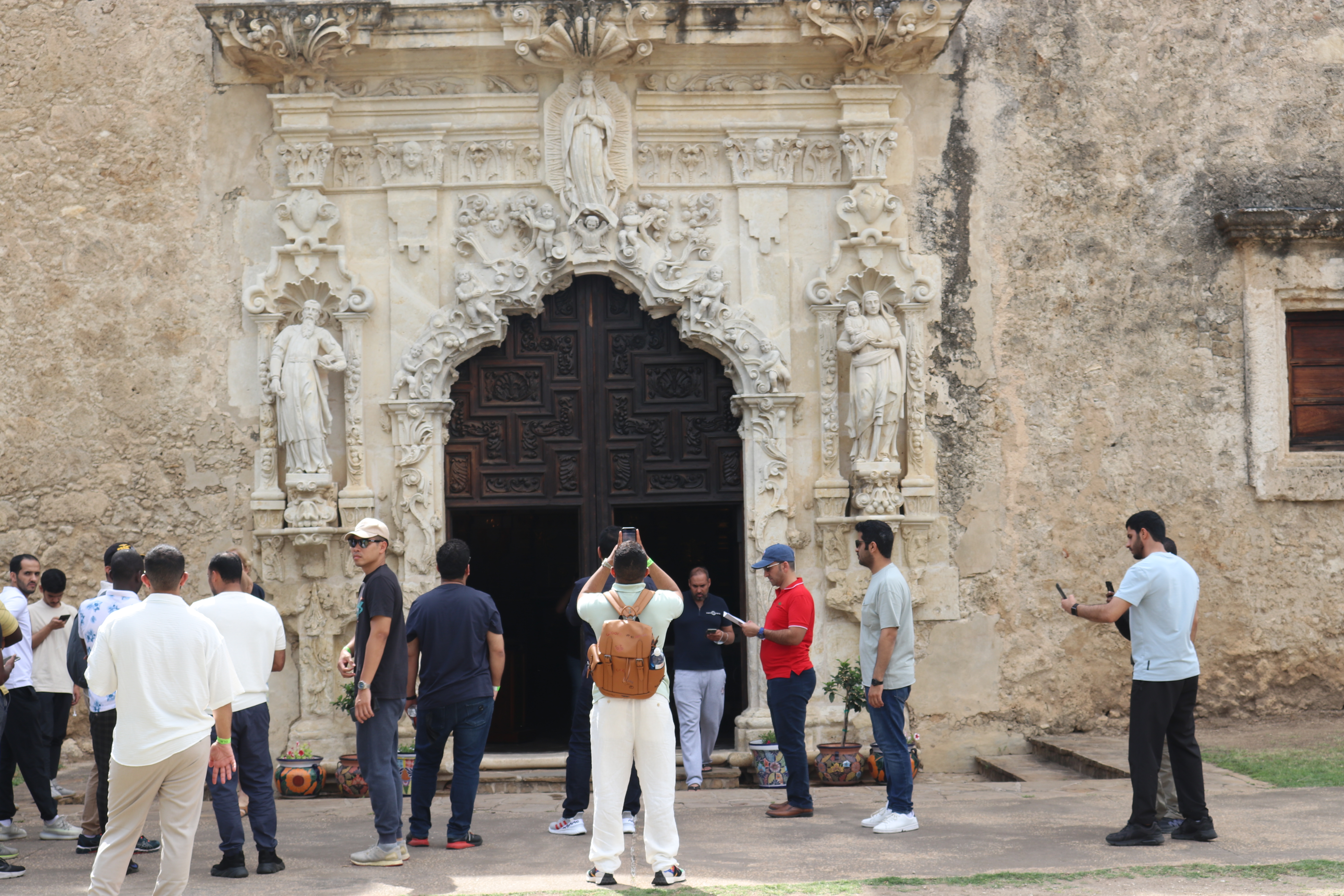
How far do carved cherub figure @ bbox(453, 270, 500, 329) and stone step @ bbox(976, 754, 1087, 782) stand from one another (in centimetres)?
460

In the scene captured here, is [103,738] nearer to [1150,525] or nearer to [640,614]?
[640,614]

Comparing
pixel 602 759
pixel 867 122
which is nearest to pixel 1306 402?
pixel 867 122

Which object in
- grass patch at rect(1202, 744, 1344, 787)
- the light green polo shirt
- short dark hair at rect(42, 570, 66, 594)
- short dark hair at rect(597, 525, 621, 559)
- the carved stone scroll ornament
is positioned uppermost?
the carved stone scroll ornament

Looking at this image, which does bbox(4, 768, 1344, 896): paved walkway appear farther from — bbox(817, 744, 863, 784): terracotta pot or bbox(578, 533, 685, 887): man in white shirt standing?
bbox(817, 744, 863, 784): terracotta pot

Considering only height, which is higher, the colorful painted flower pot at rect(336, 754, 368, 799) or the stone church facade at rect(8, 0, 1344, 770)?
the stone church facade at rect(8, 0, 1344, 770)

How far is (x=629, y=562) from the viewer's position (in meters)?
5.73

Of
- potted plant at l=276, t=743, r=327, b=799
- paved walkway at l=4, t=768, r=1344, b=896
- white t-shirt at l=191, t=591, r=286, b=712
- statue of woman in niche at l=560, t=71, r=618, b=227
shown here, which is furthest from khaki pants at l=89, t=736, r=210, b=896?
statue of woman in niche at l=560, t=71, r=618, b=227

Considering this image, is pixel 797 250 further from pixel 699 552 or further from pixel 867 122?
pixel 699 552

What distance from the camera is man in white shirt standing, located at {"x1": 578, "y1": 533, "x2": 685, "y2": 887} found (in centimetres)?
565

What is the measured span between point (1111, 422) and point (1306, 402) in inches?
60.7

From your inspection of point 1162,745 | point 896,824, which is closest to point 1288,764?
point 1162,745

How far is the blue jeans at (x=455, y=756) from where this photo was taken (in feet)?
21.3

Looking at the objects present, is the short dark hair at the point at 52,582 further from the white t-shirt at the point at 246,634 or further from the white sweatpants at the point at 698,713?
the white sweatpants at the point at 698,713

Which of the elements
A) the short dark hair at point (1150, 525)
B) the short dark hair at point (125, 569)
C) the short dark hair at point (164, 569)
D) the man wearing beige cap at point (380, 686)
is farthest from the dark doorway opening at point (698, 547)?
the short dark hair at point (164, 569)
